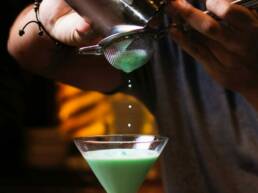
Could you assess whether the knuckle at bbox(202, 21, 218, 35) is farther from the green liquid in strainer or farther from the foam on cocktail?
the foam on cocktail

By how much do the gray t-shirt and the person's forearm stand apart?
3.6 inches

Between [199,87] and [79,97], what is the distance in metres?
1.80

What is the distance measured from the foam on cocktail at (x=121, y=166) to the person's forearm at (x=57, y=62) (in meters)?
0.33

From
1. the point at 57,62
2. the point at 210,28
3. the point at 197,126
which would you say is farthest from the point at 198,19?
the point at 57,62

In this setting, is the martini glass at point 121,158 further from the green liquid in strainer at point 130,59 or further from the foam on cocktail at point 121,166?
the green liquid in strainer at point 130,59

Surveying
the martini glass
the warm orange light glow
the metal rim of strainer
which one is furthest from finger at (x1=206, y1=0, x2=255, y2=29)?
the warm orange light glow

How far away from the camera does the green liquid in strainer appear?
962mm

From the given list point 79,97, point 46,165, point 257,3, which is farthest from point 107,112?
point 257,3

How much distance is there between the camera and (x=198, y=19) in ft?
2.80

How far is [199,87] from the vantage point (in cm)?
133

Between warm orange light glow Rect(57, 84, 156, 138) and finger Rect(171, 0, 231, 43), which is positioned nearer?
finger Rect(171, 0, 231, 43)

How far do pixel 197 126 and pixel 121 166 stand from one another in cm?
27

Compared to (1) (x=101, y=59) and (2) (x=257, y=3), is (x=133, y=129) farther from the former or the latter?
(2) (x=257, y=3)

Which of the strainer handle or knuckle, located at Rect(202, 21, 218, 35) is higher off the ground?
the strainer handle
